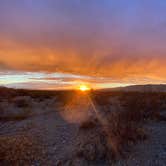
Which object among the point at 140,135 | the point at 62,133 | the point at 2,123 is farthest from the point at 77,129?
the point at 2,123

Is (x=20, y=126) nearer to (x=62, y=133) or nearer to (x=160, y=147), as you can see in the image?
(x=62, y=133)

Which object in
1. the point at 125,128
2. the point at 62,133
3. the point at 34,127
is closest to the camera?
the point at 125,128

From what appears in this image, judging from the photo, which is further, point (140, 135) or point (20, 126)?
point (20, 126)

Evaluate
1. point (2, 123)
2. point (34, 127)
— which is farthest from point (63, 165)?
point (2, 123)

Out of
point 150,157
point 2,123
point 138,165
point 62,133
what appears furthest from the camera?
point 2,123

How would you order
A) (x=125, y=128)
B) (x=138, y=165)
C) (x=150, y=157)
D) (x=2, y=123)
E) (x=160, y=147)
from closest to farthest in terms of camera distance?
(x=138, y=165)
(x=150, y=157)
(x=160, y=147)
(x=125, y=128)
(x=2, y=123)

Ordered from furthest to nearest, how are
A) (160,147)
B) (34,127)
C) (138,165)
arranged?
(34,127) → (160,147) → (138,165)

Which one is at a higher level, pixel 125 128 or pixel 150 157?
pixel 125 128

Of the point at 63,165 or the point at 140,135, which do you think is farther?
the point at 140,135

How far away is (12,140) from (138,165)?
14.7ft

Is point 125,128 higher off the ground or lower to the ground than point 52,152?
higher

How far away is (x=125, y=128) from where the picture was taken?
9320mm

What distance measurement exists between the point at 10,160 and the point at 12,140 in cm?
173

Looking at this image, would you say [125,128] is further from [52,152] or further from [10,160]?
[10,160]
